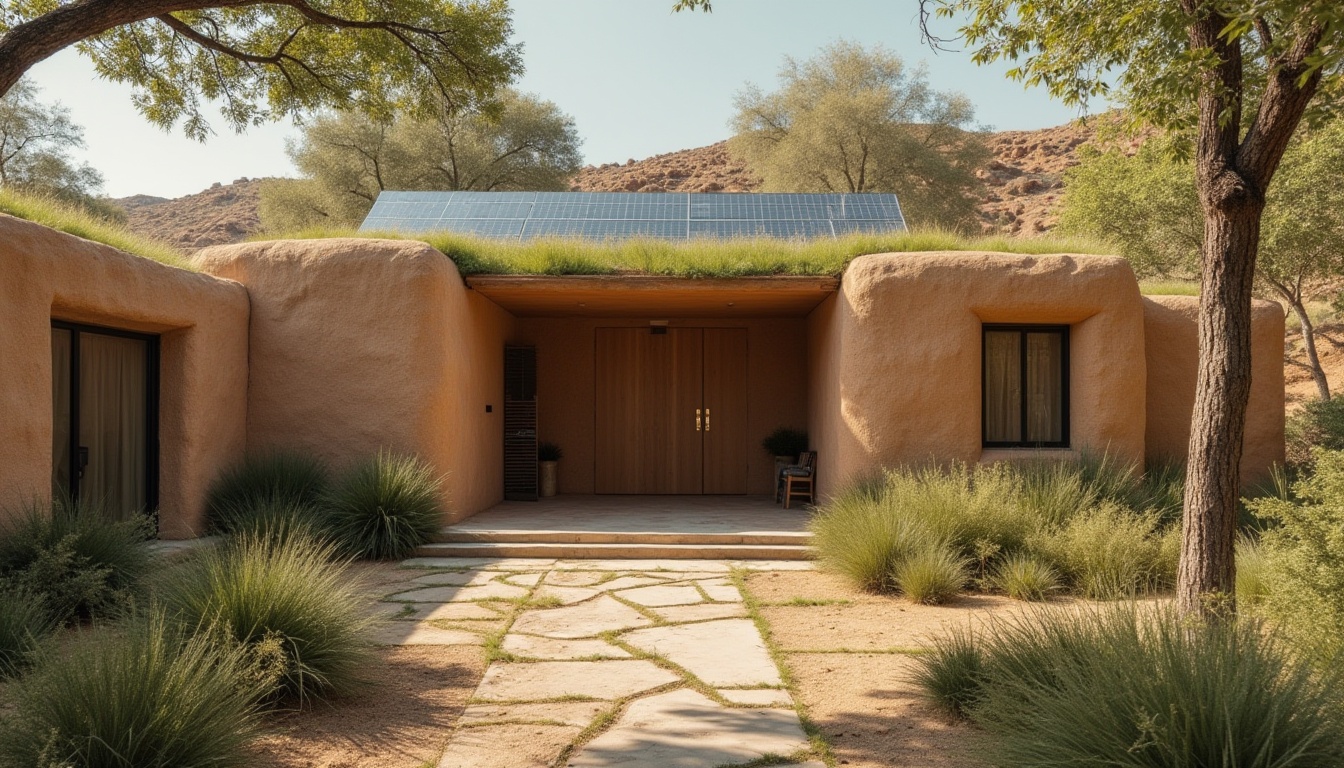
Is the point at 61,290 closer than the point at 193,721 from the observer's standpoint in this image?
No

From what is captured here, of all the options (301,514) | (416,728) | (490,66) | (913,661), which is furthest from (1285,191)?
(416,728)

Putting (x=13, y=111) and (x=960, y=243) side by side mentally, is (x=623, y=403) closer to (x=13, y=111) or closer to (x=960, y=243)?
(x=960, y=243)

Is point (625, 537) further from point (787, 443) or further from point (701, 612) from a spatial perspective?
point (787, 443)

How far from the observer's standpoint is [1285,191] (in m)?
18.4

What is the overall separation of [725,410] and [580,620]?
8.14m

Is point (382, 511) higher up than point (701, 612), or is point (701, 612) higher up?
point (382, 511)

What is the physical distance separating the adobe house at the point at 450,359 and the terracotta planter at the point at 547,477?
6.33ft

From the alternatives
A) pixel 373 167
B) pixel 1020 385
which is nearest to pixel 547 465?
pixel 1020 385

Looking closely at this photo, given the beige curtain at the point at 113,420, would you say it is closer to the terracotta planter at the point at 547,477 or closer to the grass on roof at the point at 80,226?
the grass on roof at the point at 80,226

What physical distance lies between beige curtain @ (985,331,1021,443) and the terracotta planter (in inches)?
248

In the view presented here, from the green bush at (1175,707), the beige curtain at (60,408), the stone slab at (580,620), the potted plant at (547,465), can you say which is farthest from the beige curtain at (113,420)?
the green bush at (1175,707)

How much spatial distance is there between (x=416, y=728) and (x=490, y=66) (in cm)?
827

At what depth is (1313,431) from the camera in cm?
1199

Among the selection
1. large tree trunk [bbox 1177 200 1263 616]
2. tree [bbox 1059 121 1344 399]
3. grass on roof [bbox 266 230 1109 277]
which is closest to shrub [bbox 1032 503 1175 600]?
large tree trunk [bbox 1177 200 1263 616]
